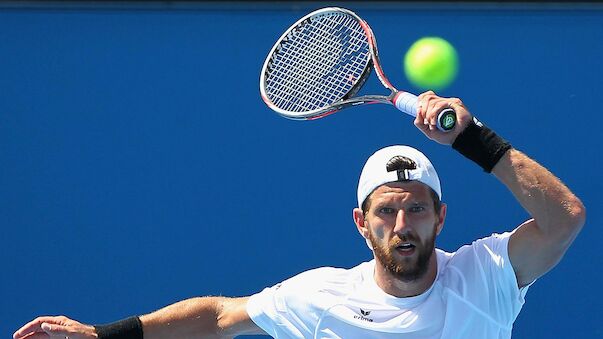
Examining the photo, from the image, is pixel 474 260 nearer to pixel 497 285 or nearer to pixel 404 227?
pixel 497 285

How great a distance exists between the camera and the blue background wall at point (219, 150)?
510 cm

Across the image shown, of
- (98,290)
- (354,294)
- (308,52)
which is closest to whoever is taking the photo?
(354,294)

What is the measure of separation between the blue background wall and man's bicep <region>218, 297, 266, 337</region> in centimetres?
125

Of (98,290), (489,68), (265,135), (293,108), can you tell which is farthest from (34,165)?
(489,68)

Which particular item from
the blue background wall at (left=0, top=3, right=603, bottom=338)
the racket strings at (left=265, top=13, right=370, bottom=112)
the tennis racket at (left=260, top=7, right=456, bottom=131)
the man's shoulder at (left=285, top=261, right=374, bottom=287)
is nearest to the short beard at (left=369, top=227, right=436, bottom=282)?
the man's shoulder at (left=285, top=261, right=374, bottom=287)

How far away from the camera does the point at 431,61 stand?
517 cm

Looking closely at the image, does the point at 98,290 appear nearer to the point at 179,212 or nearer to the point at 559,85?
the point at 179,212

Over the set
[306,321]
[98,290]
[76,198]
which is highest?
[76,198]

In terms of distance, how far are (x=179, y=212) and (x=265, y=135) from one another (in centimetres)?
48

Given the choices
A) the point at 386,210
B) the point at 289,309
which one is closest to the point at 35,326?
the point at 289,309

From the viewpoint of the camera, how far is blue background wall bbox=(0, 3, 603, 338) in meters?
5.10

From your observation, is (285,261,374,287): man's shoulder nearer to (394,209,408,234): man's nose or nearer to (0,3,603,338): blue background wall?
(394,209,408,234): man's nose

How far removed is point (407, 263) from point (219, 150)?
1.95 meters

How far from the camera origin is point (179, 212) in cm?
519
